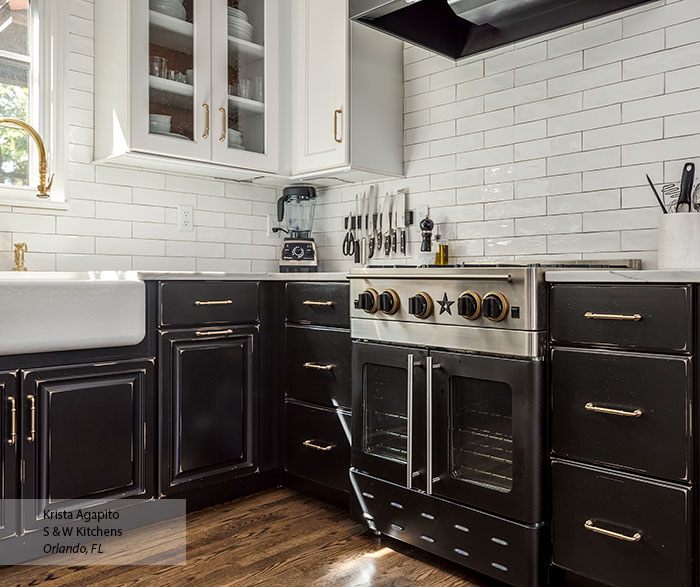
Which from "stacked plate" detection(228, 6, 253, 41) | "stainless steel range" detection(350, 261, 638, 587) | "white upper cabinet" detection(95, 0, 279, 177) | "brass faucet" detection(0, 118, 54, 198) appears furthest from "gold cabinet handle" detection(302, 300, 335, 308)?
"stacked plate" detection(228, 6, 253, 41)

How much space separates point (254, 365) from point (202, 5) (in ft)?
5.16

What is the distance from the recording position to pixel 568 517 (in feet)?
5.53

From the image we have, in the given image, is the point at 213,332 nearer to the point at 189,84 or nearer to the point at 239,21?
the point at 189,84

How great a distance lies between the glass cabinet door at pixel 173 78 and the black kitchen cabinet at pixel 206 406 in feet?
2.74

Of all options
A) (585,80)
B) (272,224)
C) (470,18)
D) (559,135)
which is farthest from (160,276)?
(585,80)

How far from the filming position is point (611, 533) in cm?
159

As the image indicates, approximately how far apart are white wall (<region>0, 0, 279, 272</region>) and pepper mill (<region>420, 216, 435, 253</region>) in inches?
39.2

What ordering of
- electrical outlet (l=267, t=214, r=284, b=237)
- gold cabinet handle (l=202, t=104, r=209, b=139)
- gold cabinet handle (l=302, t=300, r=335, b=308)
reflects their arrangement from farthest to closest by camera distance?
electrical outlet (l=267, t=214, r=284, b=237) < gold cabinet handle (l=202, t=104, r=209, b=139) < gold cabinet handle (l=302, t=300, r=335, b=308)

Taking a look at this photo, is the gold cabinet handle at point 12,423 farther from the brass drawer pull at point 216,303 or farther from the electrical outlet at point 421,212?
the electrical outlet at point 421,212

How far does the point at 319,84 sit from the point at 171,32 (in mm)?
675

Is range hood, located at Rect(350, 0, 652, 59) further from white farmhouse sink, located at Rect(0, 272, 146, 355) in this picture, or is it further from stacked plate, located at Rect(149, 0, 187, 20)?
white farmhouse sink, located at Rect(0, 272, 146, 355)

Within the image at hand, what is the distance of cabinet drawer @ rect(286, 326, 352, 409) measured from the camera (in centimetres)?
240

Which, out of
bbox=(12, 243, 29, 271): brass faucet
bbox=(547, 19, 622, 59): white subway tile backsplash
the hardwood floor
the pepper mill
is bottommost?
the hardwood floor

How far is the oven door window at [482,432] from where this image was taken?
1.81 meters
